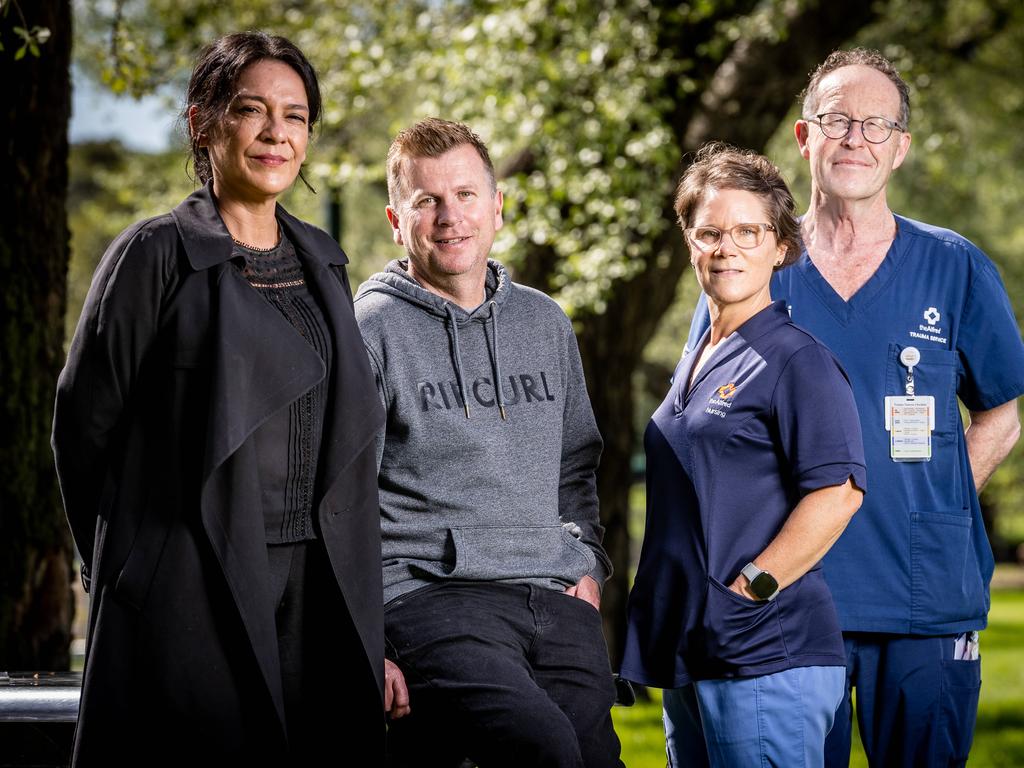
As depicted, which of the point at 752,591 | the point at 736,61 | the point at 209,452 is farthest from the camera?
the point at 736,61

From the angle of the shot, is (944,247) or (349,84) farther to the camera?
(349,84)

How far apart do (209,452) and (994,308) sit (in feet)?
6.66

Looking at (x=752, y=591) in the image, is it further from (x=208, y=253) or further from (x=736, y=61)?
(x=736, y=61)

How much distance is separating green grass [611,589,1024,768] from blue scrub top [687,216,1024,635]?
319 cm

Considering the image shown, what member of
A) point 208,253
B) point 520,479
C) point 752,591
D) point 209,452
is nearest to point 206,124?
point 208,253

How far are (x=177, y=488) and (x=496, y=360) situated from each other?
0.87m

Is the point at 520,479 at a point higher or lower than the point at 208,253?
lower

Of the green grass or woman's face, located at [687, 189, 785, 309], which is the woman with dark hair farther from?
the green grass

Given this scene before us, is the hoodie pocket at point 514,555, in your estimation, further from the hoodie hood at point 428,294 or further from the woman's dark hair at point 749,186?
the woman's dark hair at point 749,186

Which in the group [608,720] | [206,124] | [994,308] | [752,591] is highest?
[206,124]

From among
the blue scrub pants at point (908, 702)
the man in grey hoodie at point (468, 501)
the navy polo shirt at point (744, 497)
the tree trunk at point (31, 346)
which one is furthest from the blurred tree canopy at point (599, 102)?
the blue scrub pants at point (908, 702)

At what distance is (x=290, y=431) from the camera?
2814 mm

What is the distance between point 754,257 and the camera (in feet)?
9.96

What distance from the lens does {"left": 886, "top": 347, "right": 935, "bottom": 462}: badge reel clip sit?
3.21 meters
